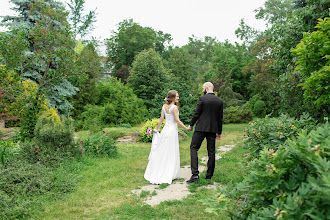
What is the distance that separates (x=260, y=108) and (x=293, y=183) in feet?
70.1

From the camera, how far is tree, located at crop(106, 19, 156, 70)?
118 ft

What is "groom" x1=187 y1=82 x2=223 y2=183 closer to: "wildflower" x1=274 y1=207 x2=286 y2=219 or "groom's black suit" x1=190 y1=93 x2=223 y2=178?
"groom's black suit" x1=190 y1=93 x2=223 y2=178

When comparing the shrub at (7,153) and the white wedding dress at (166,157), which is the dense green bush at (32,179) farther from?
the white wedding dress at (166,157)

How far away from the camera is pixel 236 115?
21.5 metres

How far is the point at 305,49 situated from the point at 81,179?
5.02 metres

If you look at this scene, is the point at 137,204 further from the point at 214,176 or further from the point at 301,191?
the point at 301,191

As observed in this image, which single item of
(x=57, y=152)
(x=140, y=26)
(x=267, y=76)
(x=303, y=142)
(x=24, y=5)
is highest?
(x=140, y=26)

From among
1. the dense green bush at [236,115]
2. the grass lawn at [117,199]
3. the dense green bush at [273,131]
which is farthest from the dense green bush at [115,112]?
the dense green bush at [273,131]

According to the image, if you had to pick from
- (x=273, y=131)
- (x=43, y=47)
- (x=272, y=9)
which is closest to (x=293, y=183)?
(x=273, y=131)

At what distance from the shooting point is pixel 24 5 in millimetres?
14719

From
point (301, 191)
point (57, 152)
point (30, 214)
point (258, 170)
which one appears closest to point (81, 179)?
point (57, 152)

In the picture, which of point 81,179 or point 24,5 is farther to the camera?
point 24,5

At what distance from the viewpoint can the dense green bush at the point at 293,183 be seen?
1.47m

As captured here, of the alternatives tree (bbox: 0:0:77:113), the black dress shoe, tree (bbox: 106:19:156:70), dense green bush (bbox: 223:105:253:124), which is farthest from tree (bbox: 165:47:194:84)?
the black dress shoe
